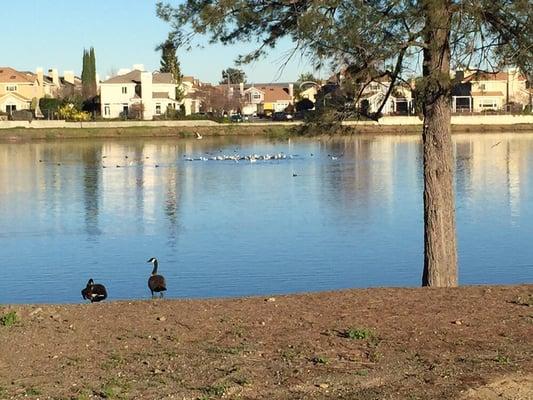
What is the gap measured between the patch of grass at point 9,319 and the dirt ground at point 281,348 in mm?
35

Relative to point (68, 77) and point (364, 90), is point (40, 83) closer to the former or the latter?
point (68, 77)

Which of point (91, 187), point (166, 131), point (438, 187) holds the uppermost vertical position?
point (166, 131)

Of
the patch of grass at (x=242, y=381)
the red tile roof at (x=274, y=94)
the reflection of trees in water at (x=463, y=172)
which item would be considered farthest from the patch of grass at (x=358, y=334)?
the red tile roof at (x=274, y=94)

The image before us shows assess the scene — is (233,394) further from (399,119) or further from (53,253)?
(399,119)

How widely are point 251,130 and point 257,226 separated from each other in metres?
59.0

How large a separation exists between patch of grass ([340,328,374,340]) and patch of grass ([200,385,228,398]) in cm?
175

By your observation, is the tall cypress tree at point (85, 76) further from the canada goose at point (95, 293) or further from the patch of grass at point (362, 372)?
the patch of grass at point (362, 372)

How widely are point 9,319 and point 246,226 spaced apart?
15.6 metres

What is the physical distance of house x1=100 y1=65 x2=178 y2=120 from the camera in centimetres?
9138

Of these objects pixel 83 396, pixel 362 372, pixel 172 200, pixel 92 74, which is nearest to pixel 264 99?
pixel 92 74

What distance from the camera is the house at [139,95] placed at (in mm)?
91375

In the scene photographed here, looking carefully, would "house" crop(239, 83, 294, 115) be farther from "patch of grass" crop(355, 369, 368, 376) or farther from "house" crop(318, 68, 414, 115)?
"patch of grass" crop(355, 369, 368, 376)

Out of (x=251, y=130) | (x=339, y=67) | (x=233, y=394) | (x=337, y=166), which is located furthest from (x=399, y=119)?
(x=233, y=394)

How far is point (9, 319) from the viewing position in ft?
29.6
